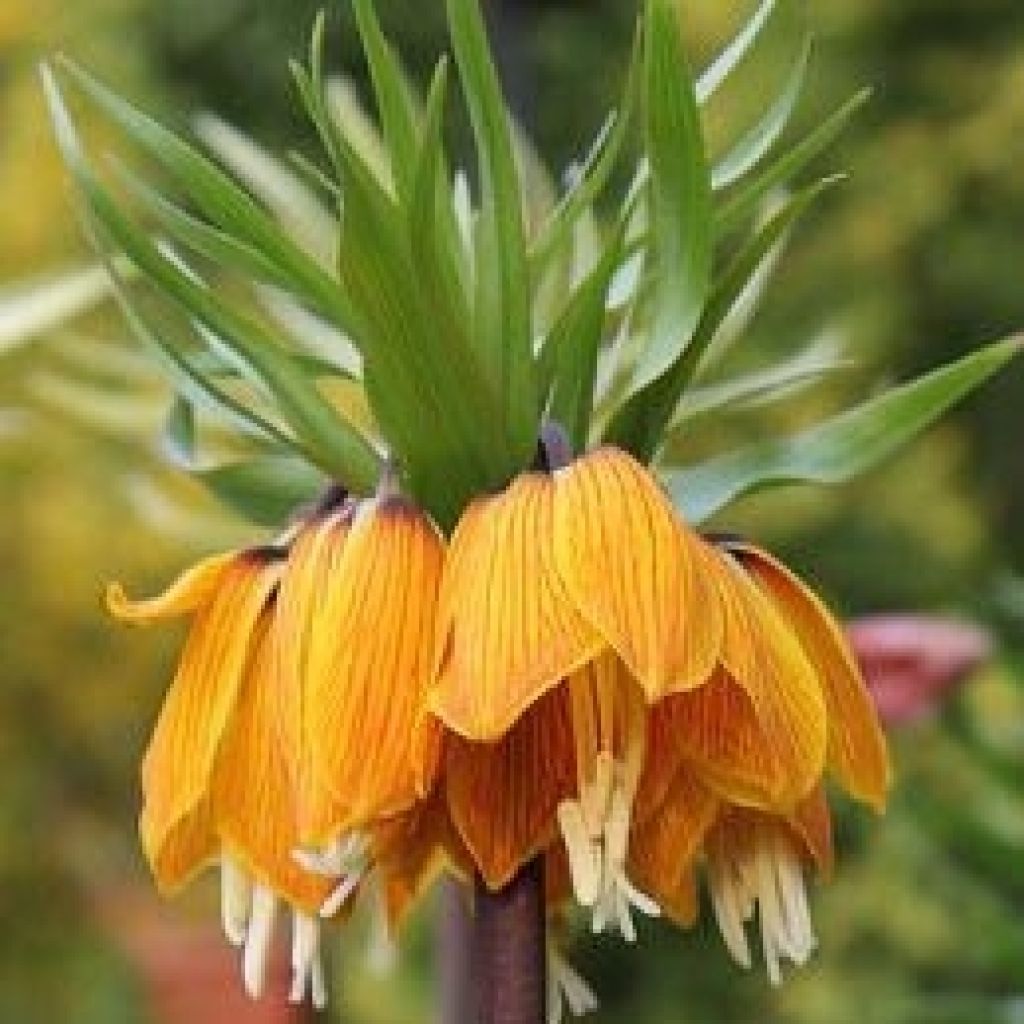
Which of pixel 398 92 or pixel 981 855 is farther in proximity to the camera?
pixel 981 855

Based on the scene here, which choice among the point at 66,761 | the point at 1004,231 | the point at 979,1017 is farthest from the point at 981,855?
the point at 1004,231

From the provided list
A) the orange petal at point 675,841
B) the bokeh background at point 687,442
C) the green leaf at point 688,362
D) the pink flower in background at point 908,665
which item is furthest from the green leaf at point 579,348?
the bokeh background at point 687,442

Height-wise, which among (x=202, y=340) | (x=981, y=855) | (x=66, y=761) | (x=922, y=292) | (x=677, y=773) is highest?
(x=202, y=340)

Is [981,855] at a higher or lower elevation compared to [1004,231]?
higher

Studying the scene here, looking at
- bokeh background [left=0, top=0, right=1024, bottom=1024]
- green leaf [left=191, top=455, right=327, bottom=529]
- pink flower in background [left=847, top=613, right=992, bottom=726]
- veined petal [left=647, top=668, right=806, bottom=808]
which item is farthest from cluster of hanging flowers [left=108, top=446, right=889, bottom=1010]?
bokeh background [left=0, top=0, right=1024, bottom=1024]

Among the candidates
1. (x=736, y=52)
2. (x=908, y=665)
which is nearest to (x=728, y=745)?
(x=736, y=52)

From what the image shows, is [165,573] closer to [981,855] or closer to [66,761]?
[66,761]

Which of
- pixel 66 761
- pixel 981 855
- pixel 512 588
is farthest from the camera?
pixel 66 761
